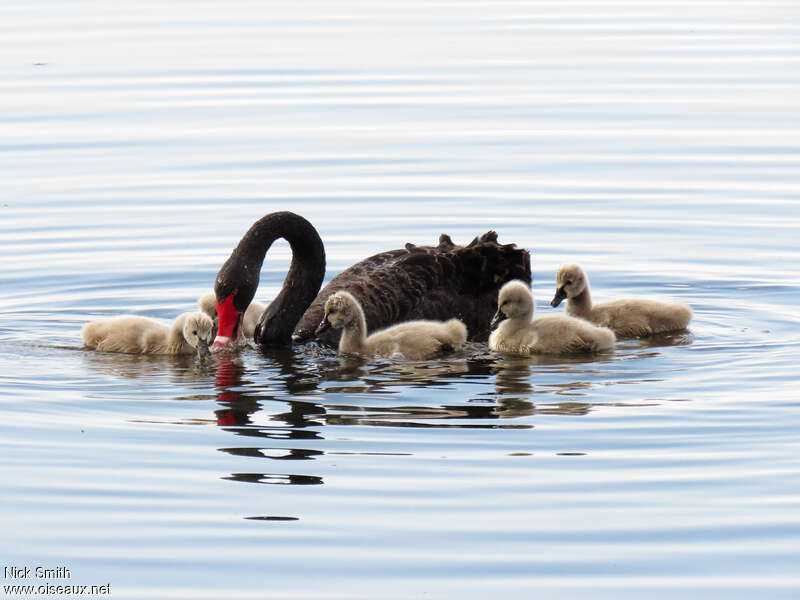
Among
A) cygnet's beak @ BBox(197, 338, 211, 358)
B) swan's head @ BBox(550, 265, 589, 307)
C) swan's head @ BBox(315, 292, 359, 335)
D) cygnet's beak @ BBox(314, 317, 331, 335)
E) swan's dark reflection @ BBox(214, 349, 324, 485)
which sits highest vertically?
swan's head @ BBox(550, 265, 589, 307)

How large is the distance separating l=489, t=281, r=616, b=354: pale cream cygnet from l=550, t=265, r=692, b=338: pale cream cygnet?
388 mm

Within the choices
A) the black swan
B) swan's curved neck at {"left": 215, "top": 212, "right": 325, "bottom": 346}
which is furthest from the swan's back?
swan's curved neck at {"left": 215, "top": 212, "right": 325, "bottom": 346}

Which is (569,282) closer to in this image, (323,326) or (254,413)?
(323,326)

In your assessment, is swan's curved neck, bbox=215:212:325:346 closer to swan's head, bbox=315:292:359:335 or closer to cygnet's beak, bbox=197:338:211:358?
cygnet's beak, bbox=197:338:211:358

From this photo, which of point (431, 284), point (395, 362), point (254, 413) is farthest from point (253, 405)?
point (431, 284)

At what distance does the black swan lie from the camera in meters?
9.15

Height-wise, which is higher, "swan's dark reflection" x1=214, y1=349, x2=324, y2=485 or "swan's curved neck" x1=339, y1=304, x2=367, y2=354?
"swan's curved neck" x1=339, y1=304, x2=367, y2=354

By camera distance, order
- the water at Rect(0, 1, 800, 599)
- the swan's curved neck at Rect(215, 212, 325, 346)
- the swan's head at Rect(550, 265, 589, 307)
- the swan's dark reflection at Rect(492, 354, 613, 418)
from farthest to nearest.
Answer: the swan's head at Rect(550, 265, 589, 307)
the swan's curved neck at Rect(215, 212, 325, 346)
the swan's dark reflection at Rect(492, 354, 613, 418)
the water at Rect(0, 1, 800, 599)

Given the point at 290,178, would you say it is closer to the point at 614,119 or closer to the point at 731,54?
the point at 614,119

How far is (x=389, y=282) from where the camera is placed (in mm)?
9219

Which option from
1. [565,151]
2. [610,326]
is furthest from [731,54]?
[610,326]

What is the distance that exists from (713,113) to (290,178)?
16.0 feet

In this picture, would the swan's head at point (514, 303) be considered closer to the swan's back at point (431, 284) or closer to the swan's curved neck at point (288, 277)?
the swan's back at point (431, 284)

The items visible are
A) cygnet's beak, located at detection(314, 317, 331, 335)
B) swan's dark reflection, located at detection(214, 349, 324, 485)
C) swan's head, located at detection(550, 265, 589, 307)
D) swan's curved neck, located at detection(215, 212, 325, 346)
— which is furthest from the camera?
swan's head, located at detection(550, 265, 589, 307)
